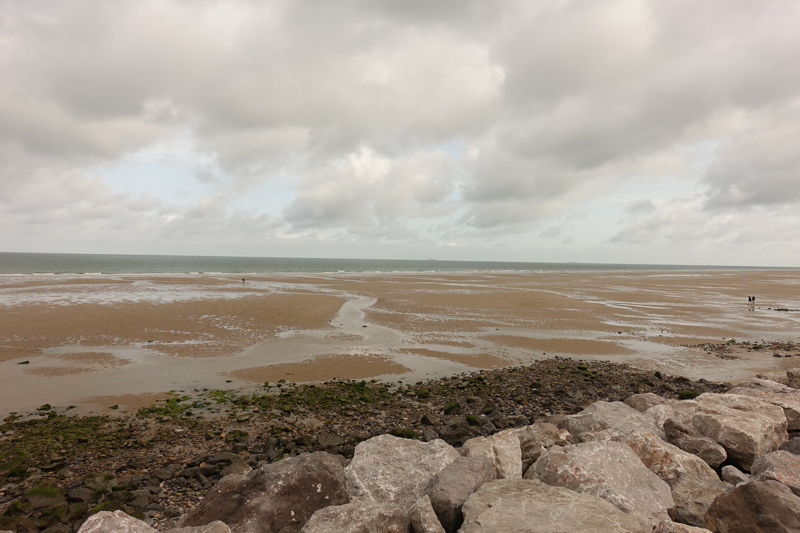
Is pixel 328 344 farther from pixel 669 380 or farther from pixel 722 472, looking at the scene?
pixel 722 472

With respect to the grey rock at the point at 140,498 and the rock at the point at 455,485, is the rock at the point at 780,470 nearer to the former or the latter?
the rock at the point at 455,485

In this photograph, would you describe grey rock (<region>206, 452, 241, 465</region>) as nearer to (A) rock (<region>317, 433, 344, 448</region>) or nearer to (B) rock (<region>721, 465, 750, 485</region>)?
(A) rock (<region>317, 433, 344, 448</region>)

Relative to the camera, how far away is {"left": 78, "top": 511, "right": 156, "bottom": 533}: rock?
466cm

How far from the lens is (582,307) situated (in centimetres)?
3469

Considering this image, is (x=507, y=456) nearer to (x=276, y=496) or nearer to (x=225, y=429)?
(x=276, y=496)

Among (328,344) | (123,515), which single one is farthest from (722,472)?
(328,344)

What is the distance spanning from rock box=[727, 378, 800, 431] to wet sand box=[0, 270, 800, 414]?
4.60m

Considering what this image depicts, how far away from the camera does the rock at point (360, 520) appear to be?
471 centimetres

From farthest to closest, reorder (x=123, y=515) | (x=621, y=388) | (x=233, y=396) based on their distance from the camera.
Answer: (x=621, y=388) → (x=233, y=396) → (x=123, y=515)

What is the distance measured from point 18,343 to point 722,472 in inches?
1092

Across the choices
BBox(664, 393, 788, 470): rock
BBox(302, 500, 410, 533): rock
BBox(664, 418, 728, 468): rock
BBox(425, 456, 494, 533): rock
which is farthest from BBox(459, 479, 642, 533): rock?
BBox(664, 393, 788, 470): rock

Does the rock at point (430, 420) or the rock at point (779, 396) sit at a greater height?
the rock at point (779, 396)

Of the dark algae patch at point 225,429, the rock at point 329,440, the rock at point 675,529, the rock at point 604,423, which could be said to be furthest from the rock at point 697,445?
the rock at point 329,440

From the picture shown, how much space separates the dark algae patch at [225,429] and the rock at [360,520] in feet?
11.2
